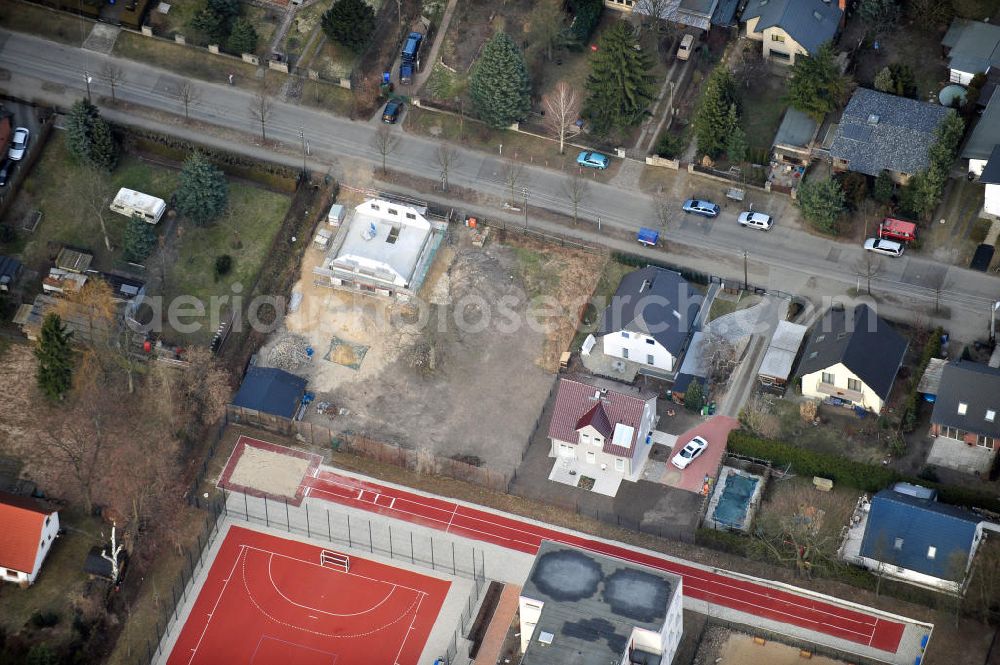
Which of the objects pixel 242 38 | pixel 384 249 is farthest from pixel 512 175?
pixel 242 38

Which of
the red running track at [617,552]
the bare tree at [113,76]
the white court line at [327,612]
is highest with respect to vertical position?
the bare tree at [113,76]

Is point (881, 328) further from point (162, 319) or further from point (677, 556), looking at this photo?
point (162, 319)

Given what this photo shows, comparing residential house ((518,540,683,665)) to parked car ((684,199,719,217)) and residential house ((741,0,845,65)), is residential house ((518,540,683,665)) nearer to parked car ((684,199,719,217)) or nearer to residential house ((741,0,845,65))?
parked car ((684,199,719,217))

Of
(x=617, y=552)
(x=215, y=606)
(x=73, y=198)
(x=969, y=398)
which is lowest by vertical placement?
(x=215, y=606)

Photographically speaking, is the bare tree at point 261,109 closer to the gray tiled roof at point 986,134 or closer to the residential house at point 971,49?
the residential house at point 971,49

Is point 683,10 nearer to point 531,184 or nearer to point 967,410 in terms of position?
point 531,184

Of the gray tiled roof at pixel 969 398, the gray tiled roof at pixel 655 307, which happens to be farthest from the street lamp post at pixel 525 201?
the gray tiled roof at pixel 969 398

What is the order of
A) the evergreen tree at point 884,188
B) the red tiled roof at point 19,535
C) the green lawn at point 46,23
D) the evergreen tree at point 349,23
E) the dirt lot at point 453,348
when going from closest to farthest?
the red tiled roof at point 19,535 < the dirt lot at point 453,348 < the evergreen tree at point 884,188 < the evergreen tree at point 349,23 < the green lawn at point 46,23
